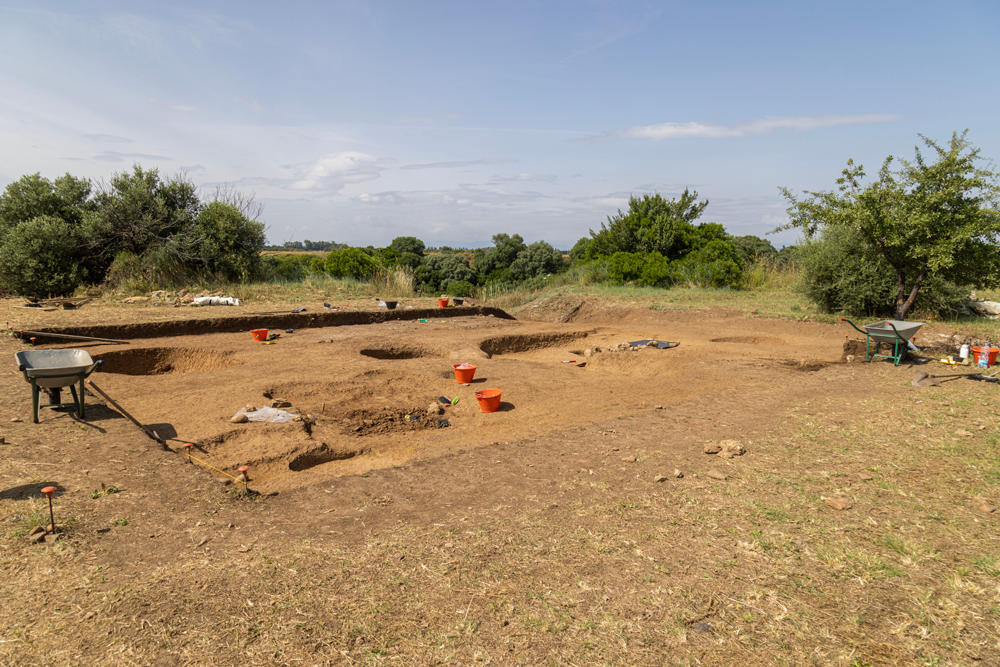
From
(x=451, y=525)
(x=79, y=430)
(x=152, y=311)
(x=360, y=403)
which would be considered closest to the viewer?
(x=451, y=525)

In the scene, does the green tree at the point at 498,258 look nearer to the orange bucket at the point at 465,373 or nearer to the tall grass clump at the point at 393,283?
the tall grass clump at the point at 393,283

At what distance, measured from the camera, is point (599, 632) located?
230cm

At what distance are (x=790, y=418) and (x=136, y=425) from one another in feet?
21.3

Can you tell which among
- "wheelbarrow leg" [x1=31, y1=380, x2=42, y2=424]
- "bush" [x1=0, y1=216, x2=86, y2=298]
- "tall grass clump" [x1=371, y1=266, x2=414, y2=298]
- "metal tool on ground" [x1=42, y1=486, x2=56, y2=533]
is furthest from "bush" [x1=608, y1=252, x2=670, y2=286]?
"metal tool on ground" [x1=42, y1=486, x2=56, y2=533]

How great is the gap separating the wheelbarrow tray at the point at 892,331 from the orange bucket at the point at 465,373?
587cm

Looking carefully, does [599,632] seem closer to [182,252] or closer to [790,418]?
[790,418]

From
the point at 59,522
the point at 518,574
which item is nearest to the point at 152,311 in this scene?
the point at 59,522

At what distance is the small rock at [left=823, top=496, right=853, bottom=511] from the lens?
3373 millimetres

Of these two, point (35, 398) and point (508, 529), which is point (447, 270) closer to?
point (35, 398)

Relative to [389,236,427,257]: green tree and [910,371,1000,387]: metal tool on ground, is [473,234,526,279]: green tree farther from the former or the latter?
[910,371,1000,387]: metal tool on ground

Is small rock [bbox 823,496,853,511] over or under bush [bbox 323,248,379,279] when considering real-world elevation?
under

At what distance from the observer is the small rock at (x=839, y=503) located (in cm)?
337

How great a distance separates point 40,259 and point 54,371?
12722mm

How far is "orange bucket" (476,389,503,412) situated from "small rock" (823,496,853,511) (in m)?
3.48
